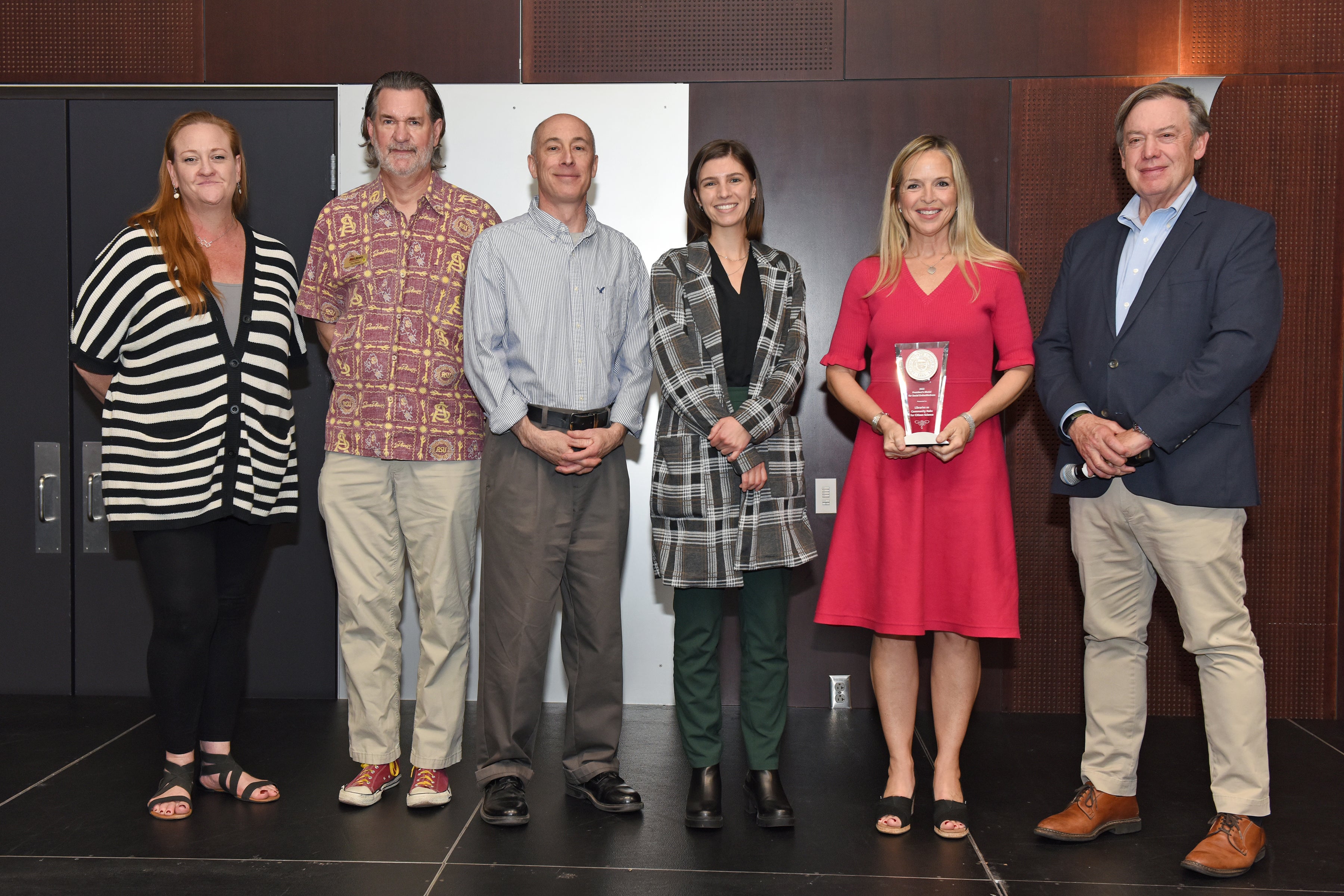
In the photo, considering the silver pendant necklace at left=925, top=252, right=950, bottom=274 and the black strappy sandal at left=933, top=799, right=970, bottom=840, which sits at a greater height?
the silver pendant necklace at left=925, top=252, right=950, bottom=274

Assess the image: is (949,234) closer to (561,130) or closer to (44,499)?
(561,130)

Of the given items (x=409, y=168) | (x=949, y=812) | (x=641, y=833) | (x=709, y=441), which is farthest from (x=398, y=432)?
(x=949, y=812)

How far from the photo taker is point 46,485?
13.7 feet

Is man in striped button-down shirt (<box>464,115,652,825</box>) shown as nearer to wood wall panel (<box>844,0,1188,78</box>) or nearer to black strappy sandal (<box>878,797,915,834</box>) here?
black strappy sandal (<box>878,797,915,834</box>)

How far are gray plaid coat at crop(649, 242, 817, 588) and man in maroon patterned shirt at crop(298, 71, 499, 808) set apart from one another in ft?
2.07

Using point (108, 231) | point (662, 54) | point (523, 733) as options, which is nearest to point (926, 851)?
point (523, 733)

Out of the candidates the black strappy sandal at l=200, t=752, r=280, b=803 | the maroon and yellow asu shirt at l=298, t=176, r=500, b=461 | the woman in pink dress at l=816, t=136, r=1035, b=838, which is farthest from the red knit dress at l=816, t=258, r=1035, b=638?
the black strappy sandal at l=200, t=752, r=280, b=803

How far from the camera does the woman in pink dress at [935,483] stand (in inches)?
108

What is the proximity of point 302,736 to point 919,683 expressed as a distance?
8.06ft

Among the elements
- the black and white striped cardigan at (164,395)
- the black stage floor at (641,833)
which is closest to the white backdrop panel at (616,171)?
the black stage floor at (641,833)

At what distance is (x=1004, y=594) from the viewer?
107 inches

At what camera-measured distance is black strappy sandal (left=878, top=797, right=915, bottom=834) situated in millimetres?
2766

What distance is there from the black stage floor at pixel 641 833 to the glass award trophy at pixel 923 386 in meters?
1.16

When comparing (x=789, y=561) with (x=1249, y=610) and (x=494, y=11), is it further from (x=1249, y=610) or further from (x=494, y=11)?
(x=494, y=11)
